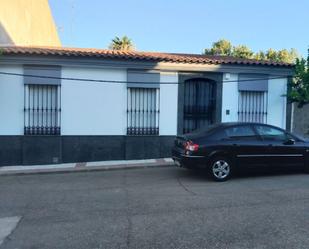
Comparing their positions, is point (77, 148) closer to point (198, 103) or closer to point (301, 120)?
point (198, 103)

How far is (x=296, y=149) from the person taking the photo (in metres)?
9.62

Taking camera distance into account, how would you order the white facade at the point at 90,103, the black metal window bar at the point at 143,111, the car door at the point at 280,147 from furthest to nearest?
the black metal window bar at the point at 143,111 → the white facade at the point at 90,103 → the car door at the point at 280,147

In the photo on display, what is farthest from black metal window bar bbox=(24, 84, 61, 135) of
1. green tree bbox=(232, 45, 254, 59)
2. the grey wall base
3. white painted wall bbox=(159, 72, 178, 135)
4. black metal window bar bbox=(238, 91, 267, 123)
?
green tree bbox=(232, 45, 254, 59)

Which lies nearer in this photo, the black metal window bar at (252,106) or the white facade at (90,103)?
the white facade at (90,103)

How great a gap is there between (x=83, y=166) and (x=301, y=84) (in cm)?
846

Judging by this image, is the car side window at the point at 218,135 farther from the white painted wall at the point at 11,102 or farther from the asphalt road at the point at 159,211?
the white painted wall at the point at 11,102

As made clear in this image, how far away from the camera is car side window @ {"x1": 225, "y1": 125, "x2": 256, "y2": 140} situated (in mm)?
9273

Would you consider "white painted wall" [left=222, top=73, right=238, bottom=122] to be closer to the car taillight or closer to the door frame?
the door frame

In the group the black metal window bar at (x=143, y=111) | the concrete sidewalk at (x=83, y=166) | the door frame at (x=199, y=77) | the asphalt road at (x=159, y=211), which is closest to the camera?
the asphalt road at (x=159, y=211)

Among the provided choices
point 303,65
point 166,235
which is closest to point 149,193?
point 166,235

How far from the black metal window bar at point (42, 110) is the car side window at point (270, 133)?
667 cm

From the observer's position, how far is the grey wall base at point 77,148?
12.1 m

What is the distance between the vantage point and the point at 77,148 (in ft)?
40.8

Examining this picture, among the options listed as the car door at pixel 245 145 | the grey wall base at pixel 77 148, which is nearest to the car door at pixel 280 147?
the car door at pixel 245 145
